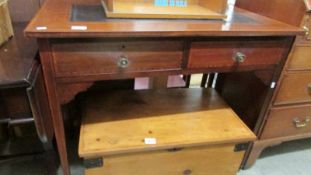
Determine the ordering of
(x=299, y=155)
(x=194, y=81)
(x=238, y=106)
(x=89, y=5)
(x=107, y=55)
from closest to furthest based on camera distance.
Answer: (x=107, y=55)
(x=89, y=5)
(x=238, y=106)
(x=299, y=155)
(x=194, y=81)

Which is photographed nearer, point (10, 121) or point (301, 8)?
point (10, 121)

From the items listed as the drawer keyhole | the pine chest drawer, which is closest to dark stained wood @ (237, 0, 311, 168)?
the pine chest drawer

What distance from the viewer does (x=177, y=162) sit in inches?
37.3

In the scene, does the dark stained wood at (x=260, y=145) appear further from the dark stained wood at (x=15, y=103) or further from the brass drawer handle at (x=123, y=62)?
the dark stained wood at (x=15, y=103)

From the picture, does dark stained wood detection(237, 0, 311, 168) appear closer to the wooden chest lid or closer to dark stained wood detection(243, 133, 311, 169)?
dark stained wood detection(243, 133, 311, 169)

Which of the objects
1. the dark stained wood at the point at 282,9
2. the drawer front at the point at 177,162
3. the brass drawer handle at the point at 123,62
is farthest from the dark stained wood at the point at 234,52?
the drawer front at the point at 177,162

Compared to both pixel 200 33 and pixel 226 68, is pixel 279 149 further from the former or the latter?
pixel 200 33

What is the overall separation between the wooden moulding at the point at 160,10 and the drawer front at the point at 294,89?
0.43 m

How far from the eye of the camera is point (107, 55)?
712mm

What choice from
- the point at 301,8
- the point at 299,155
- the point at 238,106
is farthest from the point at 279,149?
the point at 301,8

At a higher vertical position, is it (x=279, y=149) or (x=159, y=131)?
(x=159, y=131)

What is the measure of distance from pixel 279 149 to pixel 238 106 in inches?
17.7

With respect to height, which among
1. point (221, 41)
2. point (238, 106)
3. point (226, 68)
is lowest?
point (238, 106)

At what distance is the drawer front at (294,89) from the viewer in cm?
102
